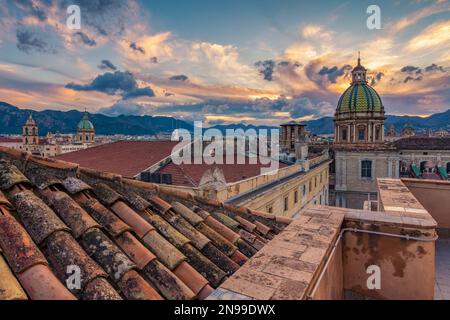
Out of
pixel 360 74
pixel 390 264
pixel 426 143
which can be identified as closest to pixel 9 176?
pixel 390 264

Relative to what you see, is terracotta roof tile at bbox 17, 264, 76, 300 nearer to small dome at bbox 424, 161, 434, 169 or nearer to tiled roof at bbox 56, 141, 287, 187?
tiled roof at bbox 56, 141, 287, 187

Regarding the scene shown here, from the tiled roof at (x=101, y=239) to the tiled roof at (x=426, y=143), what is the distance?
5777 cm

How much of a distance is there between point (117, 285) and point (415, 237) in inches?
131

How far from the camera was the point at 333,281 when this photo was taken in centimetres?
299

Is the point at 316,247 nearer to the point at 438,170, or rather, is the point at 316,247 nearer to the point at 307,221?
the point at 307,221

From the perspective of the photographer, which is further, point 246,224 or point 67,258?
point 246,224

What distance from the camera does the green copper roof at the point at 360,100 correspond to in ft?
129

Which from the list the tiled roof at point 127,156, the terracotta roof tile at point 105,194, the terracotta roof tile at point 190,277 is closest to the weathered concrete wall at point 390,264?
the terracotta roof tile at point 190,277

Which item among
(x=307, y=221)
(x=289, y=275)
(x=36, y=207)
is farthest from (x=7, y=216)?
(x=307, y=221)

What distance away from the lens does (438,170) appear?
4388 centimetres

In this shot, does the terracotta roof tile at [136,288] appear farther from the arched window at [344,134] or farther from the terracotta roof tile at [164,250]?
the arched window at [344,134]

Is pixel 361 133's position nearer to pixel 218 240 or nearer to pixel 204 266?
pixel 218 240

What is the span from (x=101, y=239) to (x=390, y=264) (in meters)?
3.36

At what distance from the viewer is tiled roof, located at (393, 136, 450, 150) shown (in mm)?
48125
